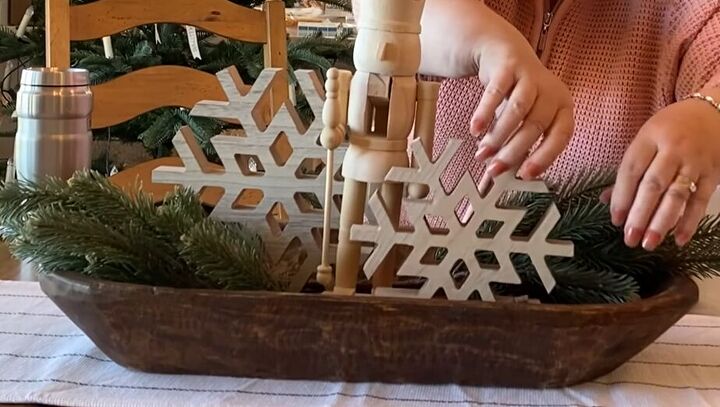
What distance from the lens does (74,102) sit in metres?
0.65

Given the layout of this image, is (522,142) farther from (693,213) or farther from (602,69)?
(602,69)

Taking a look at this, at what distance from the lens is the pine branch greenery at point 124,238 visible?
19.6 inches

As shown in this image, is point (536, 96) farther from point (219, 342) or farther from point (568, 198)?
point (219, 342)

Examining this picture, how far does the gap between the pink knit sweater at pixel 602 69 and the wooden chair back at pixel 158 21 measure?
1.55ft

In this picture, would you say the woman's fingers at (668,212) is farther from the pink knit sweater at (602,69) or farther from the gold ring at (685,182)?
the pink knit sweater at (602,69)

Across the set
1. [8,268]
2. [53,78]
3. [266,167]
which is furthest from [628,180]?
[8,268]

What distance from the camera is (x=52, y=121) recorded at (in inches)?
25.7

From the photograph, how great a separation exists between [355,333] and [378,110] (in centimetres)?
15

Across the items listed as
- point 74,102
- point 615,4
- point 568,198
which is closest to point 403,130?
point 568,198

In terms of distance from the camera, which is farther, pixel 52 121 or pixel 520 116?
pixel 52 121

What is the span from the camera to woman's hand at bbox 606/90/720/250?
52 cm

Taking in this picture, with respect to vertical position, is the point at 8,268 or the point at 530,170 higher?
the point at 530,170

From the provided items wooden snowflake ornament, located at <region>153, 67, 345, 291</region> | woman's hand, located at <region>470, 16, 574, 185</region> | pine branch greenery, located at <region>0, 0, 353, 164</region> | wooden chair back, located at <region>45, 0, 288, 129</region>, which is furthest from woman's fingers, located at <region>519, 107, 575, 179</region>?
pine branch greenery, located at <region>0, 0, 353, 164</region>

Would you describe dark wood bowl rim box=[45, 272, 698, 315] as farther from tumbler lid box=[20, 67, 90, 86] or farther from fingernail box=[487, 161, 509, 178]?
tumbler lid box=[20, 67, 90, 86]
